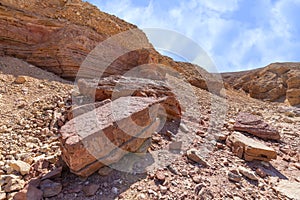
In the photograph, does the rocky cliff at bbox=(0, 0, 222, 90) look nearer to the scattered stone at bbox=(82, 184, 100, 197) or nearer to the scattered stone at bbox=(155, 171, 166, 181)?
the scattered stone at bbox=(82, 184, 100, 197)

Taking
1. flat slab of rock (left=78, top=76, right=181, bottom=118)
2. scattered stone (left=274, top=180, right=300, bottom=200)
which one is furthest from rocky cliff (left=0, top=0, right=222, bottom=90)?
scattered stone (left=274, top=180, right=300, bottom=200)

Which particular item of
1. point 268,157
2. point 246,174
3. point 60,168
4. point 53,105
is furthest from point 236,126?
point 53,105

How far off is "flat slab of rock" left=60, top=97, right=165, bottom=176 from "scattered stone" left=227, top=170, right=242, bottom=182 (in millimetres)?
1127

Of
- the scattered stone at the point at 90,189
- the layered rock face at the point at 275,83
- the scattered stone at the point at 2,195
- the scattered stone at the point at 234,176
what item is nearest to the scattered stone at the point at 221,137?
the scattered stone at the point at 234,176

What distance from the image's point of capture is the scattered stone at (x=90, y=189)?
174 cm

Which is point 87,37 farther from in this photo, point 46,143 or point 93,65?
point 46,143

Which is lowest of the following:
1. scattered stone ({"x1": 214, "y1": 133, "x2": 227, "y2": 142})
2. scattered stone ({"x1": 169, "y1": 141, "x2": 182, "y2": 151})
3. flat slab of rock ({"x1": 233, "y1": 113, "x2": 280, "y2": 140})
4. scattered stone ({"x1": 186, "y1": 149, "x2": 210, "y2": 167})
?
scattered stone ({"x1": 186, "y1": 149, "x2": 210, "y2": 167})

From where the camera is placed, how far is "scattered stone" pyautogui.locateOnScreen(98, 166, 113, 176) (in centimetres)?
194

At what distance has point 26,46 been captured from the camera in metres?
6.56

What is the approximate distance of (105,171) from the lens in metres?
1.95

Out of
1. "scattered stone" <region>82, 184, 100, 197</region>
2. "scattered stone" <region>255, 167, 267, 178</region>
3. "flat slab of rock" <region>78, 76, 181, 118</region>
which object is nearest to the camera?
"scattered stone" <region>82, 184, 100, 197</region>

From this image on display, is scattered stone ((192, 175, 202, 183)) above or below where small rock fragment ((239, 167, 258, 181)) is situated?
below

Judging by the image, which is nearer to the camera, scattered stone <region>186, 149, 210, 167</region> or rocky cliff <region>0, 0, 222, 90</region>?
scattered stone <region>186, 149, 210, 167</region>

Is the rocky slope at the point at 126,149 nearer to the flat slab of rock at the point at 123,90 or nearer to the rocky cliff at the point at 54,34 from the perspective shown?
the flat slab of rock at the point at 123,90
